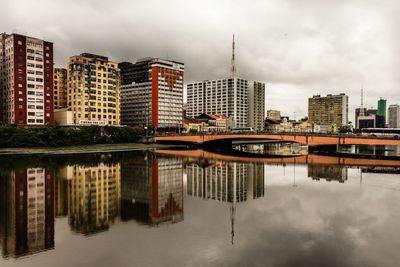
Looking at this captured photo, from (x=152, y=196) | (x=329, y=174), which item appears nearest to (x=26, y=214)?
(x=152, y=196)

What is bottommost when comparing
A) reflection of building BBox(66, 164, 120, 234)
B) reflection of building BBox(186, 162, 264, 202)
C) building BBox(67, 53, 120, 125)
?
reflection of building BBox(186, 162, 264, 202)

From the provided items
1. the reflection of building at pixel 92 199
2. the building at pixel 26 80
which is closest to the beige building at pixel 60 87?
the building at pixel 26 80

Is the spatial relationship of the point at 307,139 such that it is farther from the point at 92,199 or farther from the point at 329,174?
the point at 92,199

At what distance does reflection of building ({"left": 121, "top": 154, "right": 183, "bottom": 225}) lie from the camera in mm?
25150

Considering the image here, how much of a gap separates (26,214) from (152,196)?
11.5m

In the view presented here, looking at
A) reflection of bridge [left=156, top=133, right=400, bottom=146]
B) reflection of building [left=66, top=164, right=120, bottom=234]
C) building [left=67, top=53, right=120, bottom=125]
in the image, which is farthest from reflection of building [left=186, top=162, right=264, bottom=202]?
building [left=67, top=53, right=120, bottom=125]

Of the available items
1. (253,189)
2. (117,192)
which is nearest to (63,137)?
(117,192)

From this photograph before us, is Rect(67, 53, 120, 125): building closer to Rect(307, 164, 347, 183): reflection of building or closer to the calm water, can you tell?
the calm water

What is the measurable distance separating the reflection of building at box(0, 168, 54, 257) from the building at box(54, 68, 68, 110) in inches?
4413

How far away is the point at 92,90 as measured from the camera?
12488 centimetres

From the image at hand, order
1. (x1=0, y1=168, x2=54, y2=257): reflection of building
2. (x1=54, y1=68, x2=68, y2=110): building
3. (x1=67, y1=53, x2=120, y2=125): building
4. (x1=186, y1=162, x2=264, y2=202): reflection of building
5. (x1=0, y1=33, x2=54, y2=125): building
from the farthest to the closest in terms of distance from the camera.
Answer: (x1=54, y1=68, x2=68, y2=110): building < (x1=67, y1=53, x2=120, y2=125): building < (x1=0, y1=33, x2=54, y2=125): building < (x1=186, y1=162, x2=264, y2=202): reflection of building < (x1=0, y1=168, x2=54, y2=257): reflection of building

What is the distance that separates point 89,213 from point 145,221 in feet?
17.0

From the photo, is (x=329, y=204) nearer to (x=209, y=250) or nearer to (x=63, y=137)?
(x=209, y=250)

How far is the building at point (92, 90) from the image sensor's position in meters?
123
